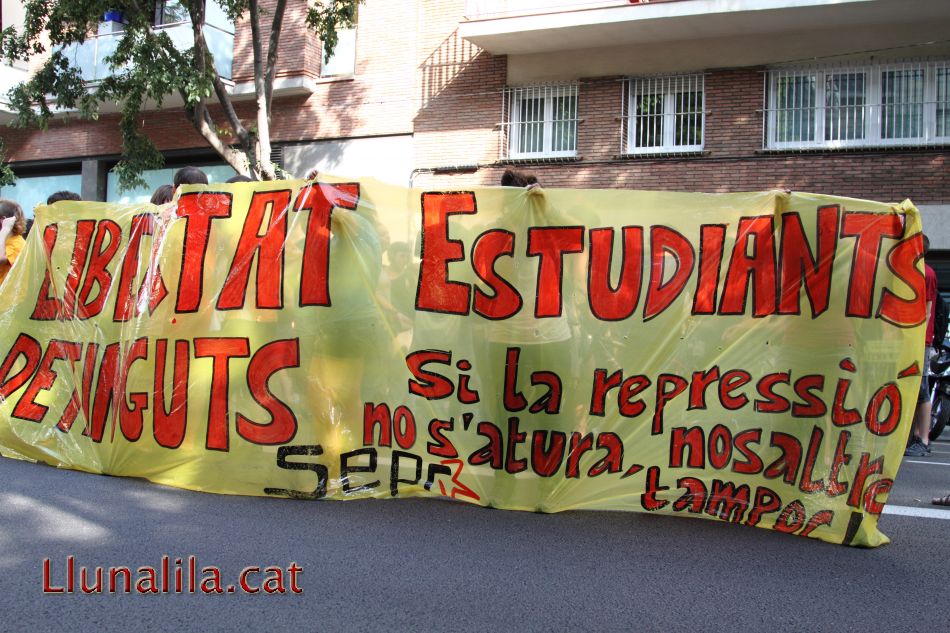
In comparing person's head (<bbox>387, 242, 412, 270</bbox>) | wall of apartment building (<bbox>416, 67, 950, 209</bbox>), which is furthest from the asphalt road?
wall of apartment building (<bbox>416, 67, 950, 209</bbox>)

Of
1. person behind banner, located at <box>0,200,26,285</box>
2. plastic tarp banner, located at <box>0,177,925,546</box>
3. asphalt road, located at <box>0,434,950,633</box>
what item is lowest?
asphalt road, located at <box>0,434,950,633</box>

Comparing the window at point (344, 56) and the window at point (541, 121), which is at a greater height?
the window at point (344, 56)

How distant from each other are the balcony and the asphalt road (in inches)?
385

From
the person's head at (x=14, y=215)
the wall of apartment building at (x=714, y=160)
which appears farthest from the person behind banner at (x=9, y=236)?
the wall of apartment building at (x=714, y=160)

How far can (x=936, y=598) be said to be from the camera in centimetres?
375

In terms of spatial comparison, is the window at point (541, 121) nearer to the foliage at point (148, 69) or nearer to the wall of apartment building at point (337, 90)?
the wall of apartment building at point (337, 90)

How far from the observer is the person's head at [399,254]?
523cm

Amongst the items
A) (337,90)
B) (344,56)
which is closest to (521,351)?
(337,90)

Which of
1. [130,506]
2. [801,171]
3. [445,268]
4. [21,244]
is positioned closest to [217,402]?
[130,506]

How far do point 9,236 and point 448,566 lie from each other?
16.4 feet

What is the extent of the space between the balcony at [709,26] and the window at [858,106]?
412 mm

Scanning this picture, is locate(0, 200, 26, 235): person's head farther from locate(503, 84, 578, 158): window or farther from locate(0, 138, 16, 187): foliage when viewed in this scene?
locate(0, 138, 16, 187): foliage

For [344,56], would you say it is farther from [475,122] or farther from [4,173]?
[4,173]

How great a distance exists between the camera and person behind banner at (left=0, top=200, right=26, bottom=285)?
697cm
